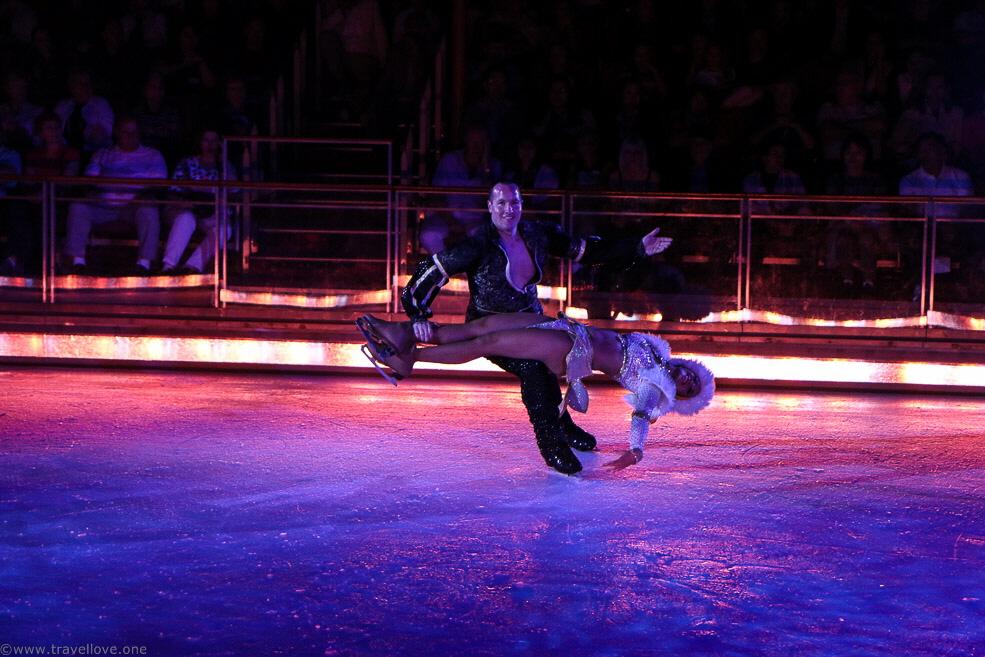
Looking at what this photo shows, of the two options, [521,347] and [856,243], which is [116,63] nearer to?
[856,243]

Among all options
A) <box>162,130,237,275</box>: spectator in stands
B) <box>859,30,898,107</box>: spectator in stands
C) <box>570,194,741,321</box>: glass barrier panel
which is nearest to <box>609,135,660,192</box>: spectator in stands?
<box>570,194,741,321</box>: glass barrier panel

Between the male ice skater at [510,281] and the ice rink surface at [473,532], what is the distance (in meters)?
0.25

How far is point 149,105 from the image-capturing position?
402 inches

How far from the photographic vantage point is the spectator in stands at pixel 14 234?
8055 mm

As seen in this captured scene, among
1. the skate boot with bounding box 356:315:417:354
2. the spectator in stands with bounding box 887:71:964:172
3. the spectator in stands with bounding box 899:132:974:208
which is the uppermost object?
the spectator in stands with bounding box 887:71:964:172

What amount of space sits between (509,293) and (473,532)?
4.40 ft

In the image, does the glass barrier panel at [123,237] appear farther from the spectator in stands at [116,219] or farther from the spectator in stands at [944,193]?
the spectator in stands at [944,193]

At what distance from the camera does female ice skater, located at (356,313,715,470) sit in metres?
4.80

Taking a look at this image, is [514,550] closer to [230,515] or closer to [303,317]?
[230,515]

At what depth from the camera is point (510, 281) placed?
197 inches

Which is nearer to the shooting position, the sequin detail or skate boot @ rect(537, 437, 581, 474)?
the sequin detail

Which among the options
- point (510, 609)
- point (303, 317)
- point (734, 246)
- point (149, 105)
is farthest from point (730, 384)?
point (149, 105)

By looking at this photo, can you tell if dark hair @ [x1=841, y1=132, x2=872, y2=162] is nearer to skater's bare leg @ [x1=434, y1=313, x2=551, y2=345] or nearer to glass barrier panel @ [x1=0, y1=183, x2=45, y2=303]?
skater's bare leg @ [x1=434, y1=313, x2=551, y2=345]

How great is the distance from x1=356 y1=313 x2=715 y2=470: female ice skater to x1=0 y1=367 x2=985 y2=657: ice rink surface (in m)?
0.38
